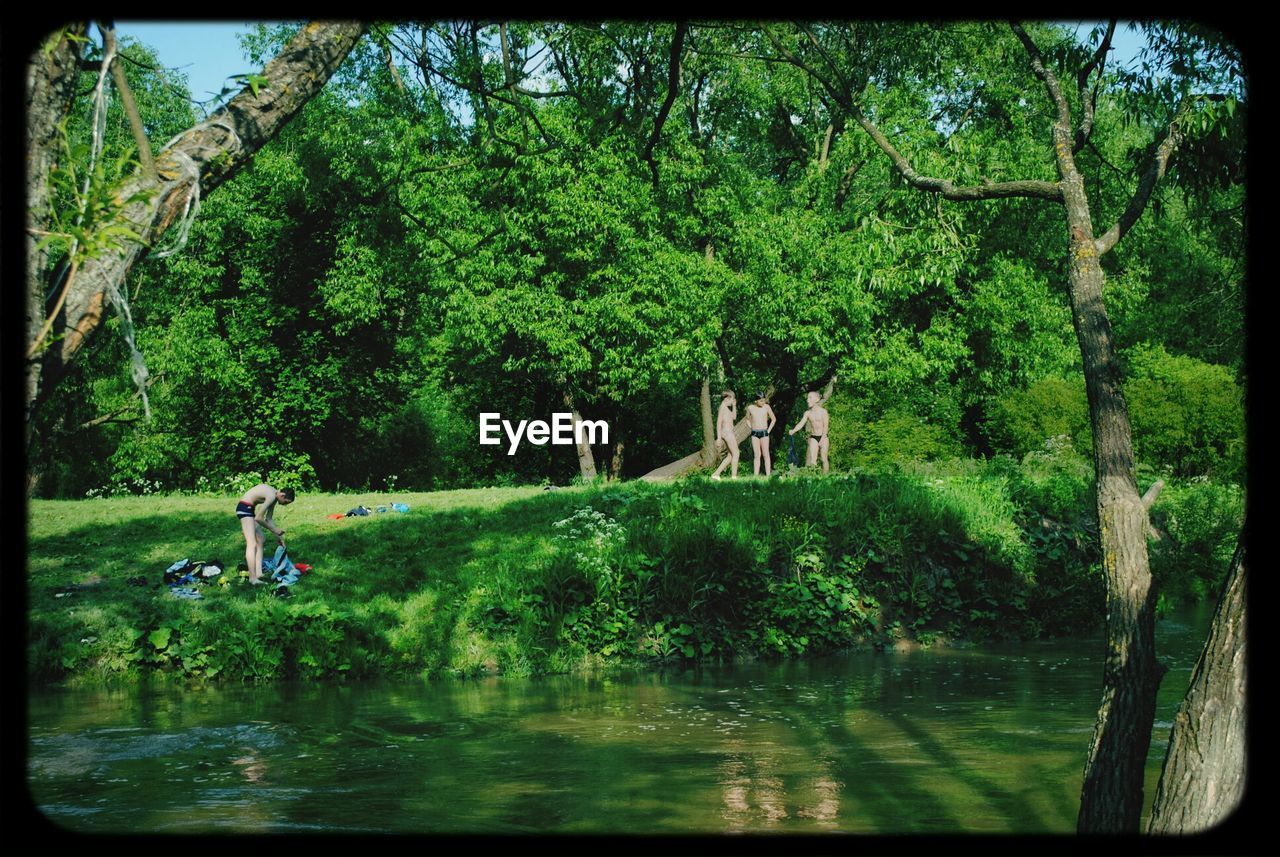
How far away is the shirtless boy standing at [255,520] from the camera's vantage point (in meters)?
16.5

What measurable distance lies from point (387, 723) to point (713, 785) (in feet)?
14.1

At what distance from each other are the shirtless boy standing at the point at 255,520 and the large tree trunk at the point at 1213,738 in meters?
13.5

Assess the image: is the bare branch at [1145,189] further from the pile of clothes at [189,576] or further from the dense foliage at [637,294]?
the dense foliage at [637,294]

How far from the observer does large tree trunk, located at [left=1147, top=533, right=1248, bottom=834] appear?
4.81 metres

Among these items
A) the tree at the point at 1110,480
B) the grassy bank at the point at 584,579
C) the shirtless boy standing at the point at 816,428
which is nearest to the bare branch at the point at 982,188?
the tree at the point at 1110,480

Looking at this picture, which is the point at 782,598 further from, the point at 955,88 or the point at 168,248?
the point at 955,88

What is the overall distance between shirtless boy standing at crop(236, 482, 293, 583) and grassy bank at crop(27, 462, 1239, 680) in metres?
0.32

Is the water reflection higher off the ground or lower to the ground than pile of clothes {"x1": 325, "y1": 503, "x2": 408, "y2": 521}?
lower

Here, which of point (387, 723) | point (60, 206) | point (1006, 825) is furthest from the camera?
point (387, 723)

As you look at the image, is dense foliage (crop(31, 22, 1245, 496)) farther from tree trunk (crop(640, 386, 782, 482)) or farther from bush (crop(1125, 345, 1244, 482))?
tree trunk (crop(640, 386, 782, 482))

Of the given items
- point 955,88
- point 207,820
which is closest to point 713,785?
point 207,820

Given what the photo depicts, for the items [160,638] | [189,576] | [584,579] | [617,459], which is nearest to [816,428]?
[584,579]

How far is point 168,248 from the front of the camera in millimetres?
4082

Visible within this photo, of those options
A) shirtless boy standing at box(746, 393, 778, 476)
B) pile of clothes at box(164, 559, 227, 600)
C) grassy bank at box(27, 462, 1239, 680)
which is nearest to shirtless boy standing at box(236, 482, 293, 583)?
grassy bank at box(27, 462, 1239, 680)
